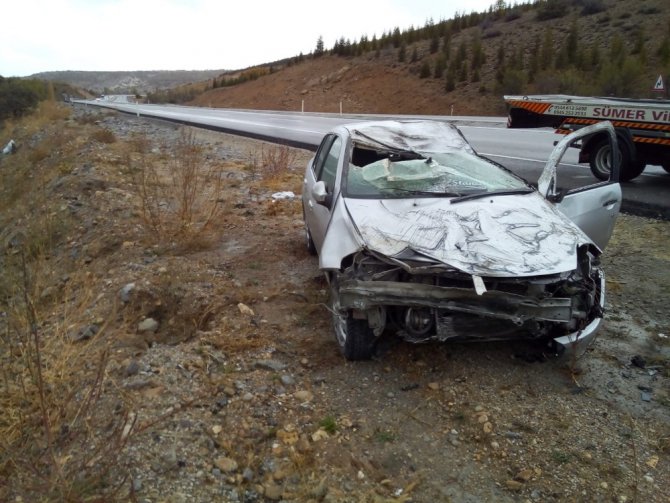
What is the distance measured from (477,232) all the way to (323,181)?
1.72m

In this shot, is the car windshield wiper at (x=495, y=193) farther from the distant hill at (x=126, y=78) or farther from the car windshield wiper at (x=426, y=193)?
the distant hill at (x=126, y=78)

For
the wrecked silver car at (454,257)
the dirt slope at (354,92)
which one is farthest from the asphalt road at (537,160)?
the dirt slope at (354,92)

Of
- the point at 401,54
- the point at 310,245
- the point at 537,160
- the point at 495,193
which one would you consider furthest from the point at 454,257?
the point at 401,54

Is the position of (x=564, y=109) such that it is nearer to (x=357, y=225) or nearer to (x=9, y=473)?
(x=357, y=225)

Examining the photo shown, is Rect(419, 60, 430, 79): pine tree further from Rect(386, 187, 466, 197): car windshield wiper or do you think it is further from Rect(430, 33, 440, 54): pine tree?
Rect(386, 187, 466, 197): car windshield wiper

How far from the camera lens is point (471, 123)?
2105 centimetres

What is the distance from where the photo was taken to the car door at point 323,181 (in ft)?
14.8

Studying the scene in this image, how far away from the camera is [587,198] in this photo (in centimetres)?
462

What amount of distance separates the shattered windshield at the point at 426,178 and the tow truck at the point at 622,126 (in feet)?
15.7

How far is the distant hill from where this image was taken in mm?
161375

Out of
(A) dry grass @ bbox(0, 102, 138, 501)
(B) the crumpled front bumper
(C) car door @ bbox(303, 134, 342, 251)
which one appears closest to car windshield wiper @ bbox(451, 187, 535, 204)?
(C) car door @ bbox(303, 134, 342, 251)

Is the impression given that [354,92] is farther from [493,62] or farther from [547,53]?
[547,53]

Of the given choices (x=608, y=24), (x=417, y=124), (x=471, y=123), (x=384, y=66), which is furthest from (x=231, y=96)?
(x=417, y=124)

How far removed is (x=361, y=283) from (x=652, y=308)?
304cm
